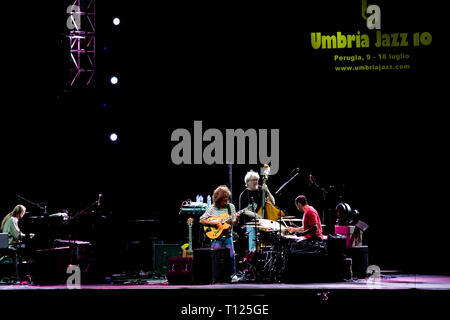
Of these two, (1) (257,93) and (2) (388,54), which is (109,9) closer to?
(1) (257,93)

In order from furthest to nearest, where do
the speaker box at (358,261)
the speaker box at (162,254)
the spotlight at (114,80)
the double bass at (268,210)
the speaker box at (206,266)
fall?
the spotlight at (114,80) → the speaker box at (162,254) → the double bass at (268,210) → the speaker box at (358,261) → the speaker box at (206,266)

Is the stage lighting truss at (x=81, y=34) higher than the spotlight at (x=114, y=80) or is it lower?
higher

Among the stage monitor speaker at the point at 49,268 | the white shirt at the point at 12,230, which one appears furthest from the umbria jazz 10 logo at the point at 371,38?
the white shirt at the point at 12,230

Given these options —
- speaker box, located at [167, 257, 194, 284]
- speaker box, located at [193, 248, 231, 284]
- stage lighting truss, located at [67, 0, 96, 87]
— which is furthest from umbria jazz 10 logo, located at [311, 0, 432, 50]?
speaker box, located at [167, 257, 194, 284]

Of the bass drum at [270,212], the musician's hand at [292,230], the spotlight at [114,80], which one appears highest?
the spotlight at [114,80]

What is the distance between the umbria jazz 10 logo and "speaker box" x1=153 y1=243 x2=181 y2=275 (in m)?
4.61

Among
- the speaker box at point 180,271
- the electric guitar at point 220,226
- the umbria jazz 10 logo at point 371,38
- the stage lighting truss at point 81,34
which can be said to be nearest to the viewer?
the speaker box at point 180,271

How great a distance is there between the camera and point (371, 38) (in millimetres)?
11789

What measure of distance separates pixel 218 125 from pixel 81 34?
312cm

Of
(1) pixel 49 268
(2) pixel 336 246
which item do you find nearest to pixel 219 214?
(2) pixel 336 246

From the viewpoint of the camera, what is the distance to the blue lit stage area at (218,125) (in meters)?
11.7

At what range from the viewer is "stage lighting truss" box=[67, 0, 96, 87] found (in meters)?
11.9

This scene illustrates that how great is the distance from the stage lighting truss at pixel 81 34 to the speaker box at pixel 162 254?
11.2 ft
